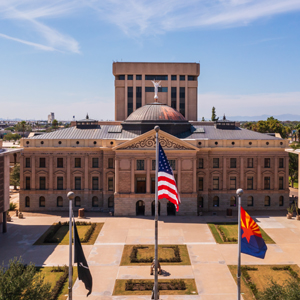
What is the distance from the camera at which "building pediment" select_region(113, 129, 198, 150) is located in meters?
59.9

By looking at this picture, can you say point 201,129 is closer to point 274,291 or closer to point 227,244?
point 227,244

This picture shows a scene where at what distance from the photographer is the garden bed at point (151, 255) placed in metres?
40.5

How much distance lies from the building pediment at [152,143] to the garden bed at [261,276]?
25373 millimetres

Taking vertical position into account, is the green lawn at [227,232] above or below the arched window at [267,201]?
below

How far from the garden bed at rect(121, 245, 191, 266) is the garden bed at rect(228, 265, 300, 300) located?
585 centimetres

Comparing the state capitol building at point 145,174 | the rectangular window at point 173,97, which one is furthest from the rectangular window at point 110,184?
the rectangular window at point 173,97

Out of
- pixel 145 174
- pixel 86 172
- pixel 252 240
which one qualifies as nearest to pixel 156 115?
pixel 145 174

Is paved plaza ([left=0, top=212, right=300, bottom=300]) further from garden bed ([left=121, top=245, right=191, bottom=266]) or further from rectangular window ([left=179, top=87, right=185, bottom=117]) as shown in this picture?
rectangular window ([left=179, top=87, right=185, bottom=117])

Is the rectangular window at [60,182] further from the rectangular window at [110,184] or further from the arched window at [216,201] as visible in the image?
the arched window at [216,201]

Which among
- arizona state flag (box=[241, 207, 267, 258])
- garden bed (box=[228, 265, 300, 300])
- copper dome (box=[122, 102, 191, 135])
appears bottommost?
garden bed (box=[228, 265, 300, 300])

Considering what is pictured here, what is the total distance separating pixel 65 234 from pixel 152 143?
20132 mm

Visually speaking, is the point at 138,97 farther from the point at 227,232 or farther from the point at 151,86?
the point at 227,232

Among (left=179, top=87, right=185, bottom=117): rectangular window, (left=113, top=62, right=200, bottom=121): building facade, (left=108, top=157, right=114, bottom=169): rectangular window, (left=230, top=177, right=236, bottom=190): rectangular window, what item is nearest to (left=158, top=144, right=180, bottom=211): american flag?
(left=108, top=157, right=114, bottom=169): rectangular window

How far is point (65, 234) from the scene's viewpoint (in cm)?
5056
